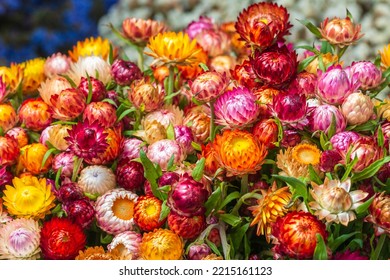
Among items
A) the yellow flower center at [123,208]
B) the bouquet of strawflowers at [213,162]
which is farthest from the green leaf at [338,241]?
the yellow flower center at [123,208]

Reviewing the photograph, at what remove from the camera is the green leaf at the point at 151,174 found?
165 cm

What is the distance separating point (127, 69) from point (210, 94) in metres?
0.35

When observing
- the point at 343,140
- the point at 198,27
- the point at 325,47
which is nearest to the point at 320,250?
the point at 343,140

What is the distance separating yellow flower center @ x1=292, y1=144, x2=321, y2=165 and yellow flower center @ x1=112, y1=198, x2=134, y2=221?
37 centimetres

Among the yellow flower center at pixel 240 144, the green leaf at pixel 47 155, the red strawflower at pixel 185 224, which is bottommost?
the red strawflower at pixel 185 224

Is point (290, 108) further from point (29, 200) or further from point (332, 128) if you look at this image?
point (29, 200)

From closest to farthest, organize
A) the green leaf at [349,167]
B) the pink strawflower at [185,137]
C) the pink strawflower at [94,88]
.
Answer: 1. the green leaf at [349,167]
2. the pink strawflower at [185,137]
3. the pink strawflower at [94,88]

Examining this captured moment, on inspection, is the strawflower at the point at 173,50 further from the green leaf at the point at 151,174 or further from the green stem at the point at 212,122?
the green leaf at the point at 151,174

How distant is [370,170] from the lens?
5.21 ft

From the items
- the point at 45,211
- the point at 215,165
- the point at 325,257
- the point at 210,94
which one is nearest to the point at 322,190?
the point at 325,257

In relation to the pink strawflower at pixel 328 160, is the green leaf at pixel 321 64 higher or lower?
higher

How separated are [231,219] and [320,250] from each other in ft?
0.72

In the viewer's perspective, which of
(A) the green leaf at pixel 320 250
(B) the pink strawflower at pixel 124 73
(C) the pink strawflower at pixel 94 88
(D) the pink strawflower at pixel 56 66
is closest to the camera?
(A) the green leaf at pixel 320 250

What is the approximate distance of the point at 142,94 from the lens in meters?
1.87
